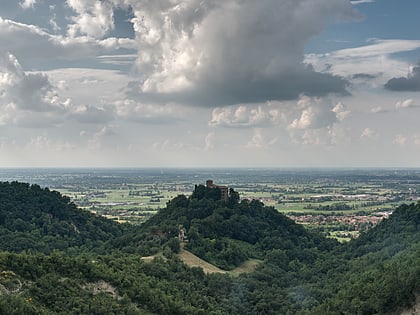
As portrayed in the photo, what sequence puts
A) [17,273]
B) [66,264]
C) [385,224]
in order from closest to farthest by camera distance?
[17,273], [66,264], [385,224]

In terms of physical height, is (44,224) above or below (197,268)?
above

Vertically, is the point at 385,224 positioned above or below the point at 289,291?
above

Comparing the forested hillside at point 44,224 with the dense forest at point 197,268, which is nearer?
the dense forest at point 197,268

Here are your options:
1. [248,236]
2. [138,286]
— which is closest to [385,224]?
[248,236]

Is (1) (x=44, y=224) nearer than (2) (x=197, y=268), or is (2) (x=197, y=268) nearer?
(2) (x=197, y=268)

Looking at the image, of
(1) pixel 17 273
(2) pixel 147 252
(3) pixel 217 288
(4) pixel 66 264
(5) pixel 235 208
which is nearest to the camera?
(1) pixel 17 273

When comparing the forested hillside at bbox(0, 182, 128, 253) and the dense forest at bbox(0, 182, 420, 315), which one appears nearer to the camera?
the dense forest at bbox(0, 182, 420, 315)

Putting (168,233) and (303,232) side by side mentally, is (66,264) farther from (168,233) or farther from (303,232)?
(303,232)

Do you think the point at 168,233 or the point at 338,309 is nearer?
the point at 338,309
